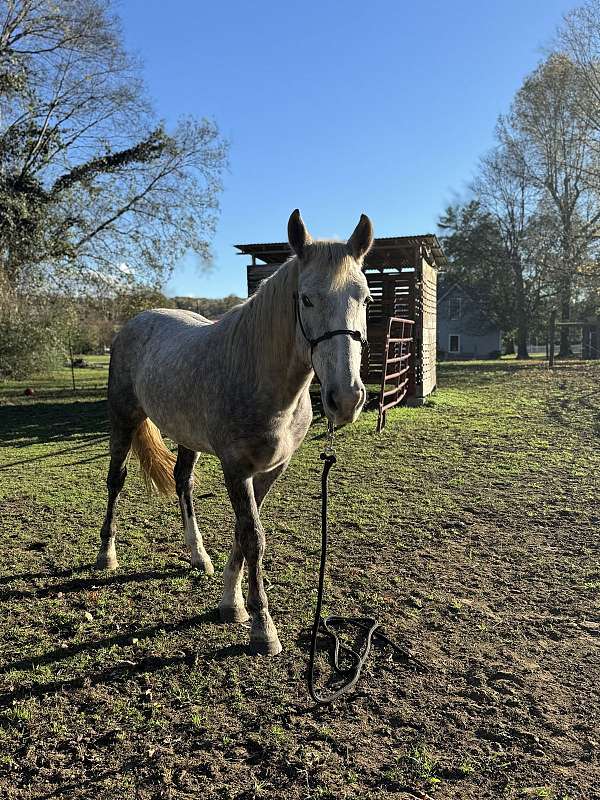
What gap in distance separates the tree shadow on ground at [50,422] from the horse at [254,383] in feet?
19.2

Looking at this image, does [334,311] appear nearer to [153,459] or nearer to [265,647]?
[265,647]

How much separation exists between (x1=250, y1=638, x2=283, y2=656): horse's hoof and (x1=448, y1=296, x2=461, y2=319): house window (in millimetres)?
38978

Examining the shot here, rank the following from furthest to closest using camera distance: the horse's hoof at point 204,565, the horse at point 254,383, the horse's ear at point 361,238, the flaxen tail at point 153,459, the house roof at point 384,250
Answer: the house roof at point 384,250
the flaxen tail at point 153,459
the horse's hoof at point 204,565
the horse's ear at point 361,238
the horse at point 254,383

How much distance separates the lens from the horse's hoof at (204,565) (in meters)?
3.64

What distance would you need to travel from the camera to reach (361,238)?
2303 millimetres

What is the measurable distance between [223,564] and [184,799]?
2.00 meters

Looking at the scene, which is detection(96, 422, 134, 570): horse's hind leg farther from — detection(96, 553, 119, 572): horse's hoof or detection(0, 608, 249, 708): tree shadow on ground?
detection(0, 608, 249, 708): tree shadow on ground

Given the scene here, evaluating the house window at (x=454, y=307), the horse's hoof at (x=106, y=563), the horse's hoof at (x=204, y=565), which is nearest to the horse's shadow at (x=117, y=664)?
the horse's hoof at (x=106, y=563)

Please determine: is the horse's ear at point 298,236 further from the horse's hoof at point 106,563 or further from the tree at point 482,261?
the tree at point 482,261

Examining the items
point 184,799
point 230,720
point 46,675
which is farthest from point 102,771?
point 46,675

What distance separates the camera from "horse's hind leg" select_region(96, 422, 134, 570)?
12.1ft

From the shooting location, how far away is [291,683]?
2428 millimetres

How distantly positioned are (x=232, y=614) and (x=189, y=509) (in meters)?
1.03

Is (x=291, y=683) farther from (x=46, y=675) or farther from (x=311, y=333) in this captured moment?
(x=311, y=333)
